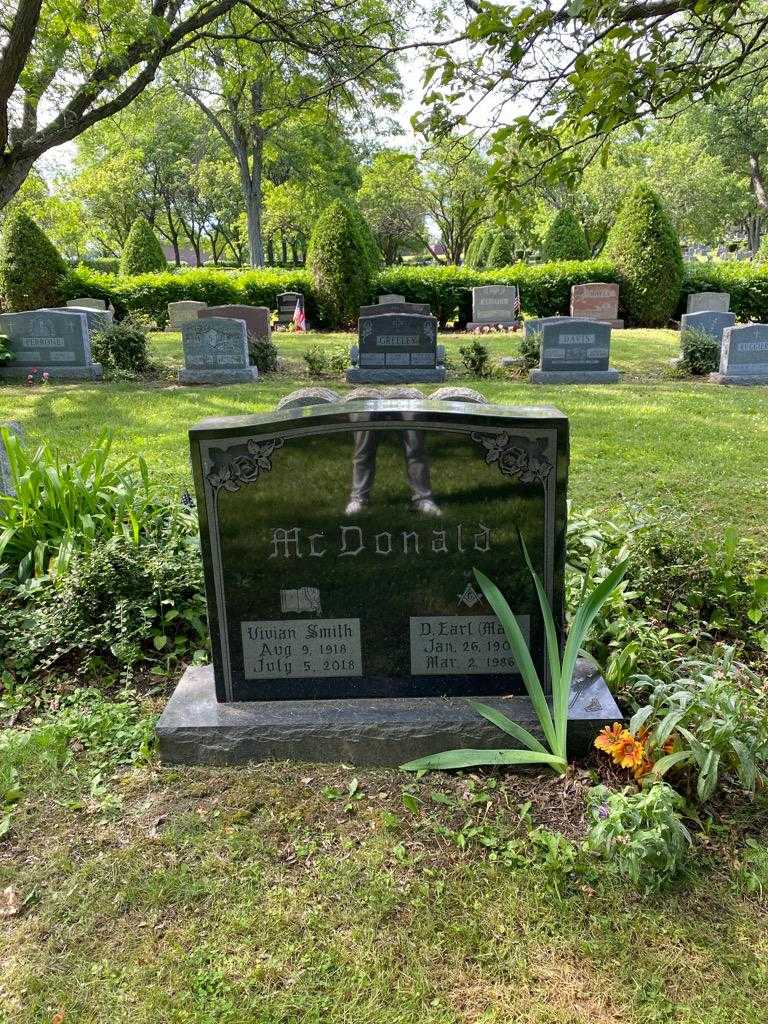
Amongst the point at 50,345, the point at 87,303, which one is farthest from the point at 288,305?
the point at 50,345

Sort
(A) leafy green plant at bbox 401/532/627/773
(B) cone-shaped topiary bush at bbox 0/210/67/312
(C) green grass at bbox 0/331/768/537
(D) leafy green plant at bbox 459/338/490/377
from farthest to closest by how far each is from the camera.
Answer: (B) cone-shaped topiary bush at bbox 0/210/67/312
(D) leafy green plant at bbox 459/338/490/377
(C) green grass at bbox 0/331/768/537
(A) leafy green plant at bbox 401/532/627/773

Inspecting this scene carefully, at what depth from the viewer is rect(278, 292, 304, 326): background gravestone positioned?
19.9 meters

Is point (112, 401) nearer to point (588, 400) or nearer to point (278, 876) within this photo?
point (588, 400)

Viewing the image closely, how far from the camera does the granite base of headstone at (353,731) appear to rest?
290cm

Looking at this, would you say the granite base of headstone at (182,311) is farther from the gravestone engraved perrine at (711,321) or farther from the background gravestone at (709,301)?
the background gravestone at (709,301)

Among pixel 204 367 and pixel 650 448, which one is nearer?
pixel 650 448

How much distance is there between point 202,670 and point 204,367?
1059 centimetres

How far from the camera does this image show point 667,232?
61.9ft

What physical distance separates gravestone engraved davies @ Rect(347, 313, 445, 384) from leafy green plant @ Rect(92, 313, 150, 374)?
385cm

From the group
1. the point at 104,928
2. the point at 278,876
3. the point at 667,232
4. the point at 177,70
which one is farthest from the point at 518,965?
the point at 177,70

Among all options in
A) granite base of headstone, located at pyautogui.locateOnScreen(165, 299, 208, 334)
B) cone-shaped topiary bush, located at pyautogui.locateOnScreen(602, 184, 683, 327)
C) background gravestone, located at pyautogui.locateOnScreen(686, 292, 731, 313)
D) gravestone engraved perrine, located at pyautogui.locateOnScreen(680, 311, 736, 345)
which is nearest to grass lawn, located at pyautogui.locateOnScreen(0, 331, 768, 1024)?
gravestone engraved perrine, located at pyautogui.locateOnScreen(680, 311, 736, 345)

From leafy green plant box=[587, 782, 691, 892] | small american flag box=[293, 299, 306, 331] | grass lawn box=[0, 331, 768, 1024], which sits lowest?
grass lawn box=[0, 331, 768, 1024]

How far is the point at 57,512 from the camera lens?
446 cm

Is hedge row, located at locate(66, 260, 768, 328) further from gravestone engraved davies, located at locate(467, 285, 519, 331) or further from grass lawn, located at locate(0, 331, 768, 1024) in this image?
grass lawn, located at locate(0, 331, 768, 1024)
